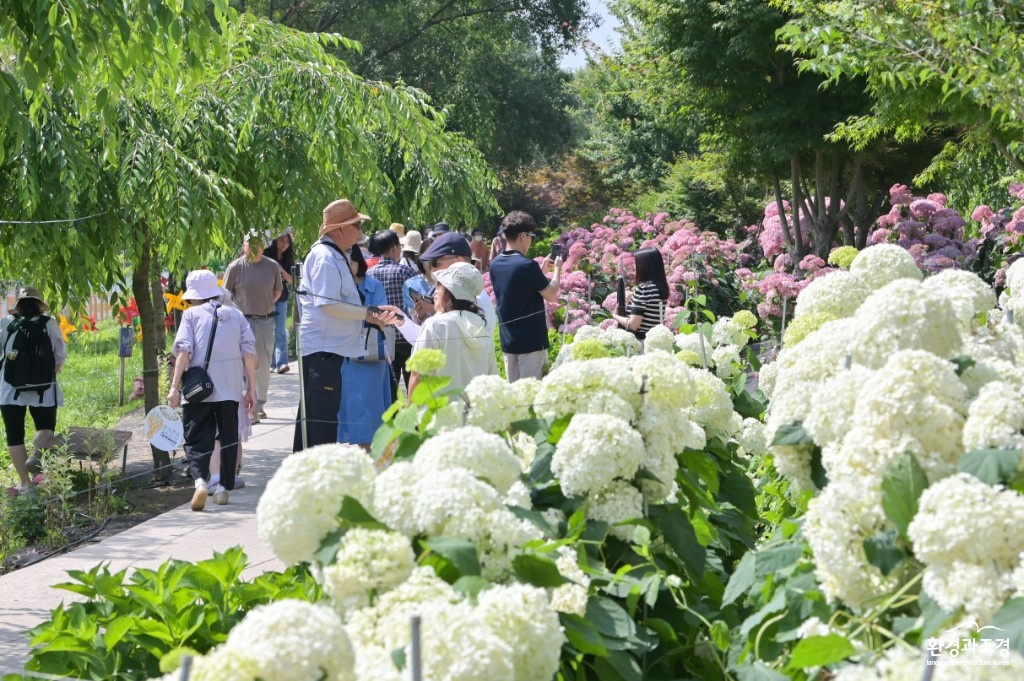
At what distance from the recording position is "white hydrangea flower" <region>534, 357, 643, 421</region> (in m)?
2.61

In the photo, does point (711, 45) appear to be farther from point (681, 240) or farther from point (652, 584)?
point (652, 584)

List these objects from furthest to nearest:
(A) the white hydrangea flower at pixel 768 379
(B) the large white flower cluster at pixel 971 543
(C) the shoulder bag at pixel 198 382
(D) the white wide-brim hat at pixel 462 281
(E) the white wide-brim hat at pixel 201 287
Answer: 1. (E) the white wide-brim hat at pixel 201 287
2. (C) the shoulder bag at pixel 198 382
3. (D) the white wide-brim hat at pixel 462 281
4. (A) the white hydrangea flower at pixel 768 379
5. (B) the large white flower cluster at pixel 971 543

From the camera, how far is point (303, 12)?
95.4ft

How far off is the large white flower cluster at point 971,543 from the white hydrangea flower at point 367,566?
2.52ft

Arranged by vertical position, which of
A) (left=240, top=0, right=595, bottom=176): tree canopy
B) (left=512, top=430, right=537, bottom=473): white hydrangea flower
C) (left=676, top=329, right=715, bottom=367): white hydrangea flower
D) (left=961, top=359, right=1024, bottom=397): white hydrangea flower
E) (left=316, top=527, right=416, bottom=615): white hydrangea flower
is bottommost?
(left=316, top=527, right=416, bottom=615): white hydrangea flower

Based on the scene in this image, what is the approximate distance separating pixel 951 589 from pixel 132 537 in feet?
21.5

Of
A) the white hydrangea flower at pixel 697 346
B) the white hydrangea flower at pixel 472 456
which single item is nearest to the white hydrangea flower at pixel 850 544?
the white hydrangea flower at pixel 472 456

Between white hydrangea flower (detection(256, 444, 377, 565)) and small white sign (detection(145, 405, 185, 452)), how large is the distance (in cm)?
617

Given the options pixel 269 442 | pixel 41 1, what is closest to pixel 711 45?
pixel 269 442

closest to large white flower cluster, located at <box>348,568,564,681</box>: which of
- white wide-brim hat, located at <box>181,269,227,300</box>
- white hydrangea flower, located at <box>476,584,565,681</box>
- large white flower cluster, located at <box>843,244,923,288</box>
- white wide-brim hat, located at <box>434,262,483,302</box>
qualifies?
white hydrangea flower, located at <box>476,584,565,681</box>

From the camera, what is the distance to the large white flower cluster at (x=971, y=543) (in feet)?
5.41

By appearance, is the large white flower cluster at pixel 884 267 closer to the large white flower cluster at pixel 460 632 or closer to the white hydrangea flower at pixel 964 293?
the white hydrangea flower at pixel 964 293

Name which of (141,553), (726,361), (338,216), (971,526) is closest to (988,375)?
(971,526)

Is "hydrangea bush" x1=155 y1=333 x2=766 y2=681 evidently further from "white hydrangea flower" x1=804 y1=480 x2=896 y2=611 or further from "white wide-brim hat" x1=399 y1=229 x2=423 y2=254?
"white wide-brim hat" x1=399 y1=229 x2=423 y2=254
